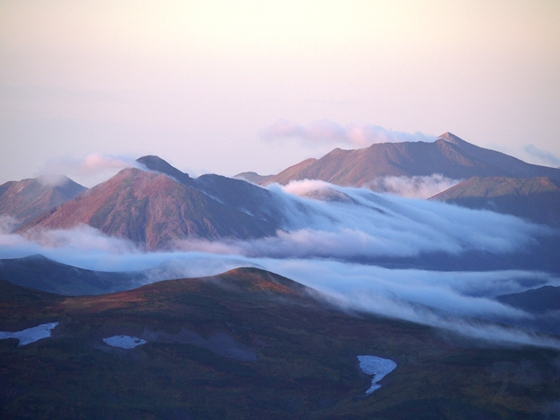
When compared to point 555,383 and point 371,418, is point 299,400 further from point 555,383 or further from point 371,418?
point 555,383

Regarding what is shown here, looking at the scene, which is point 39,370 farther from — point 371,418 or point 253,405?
point 371,418

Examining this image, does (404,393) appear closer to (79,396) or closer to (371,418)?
(371,418)

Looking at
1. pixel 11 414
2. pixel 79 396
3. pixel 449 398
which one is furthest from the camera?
pixel 449 398

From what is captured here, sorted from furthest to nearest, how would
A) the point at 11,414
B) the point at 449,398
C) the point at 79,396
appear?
the point at 449,398
the point at 79,396
the point at 11,414

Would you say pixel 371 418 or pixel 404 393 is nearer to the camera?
pixel 371 418

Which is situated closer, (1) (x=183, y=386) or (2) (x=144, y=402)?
(2) (x=144, y=402)

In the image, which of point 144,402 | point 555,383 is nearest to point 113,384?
point 144,402

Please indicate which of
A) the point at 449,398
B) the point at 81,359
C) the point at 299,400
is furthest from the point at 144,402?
the point at 449,398

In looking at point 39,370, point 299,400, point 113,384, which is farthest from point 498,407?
point 39,370
